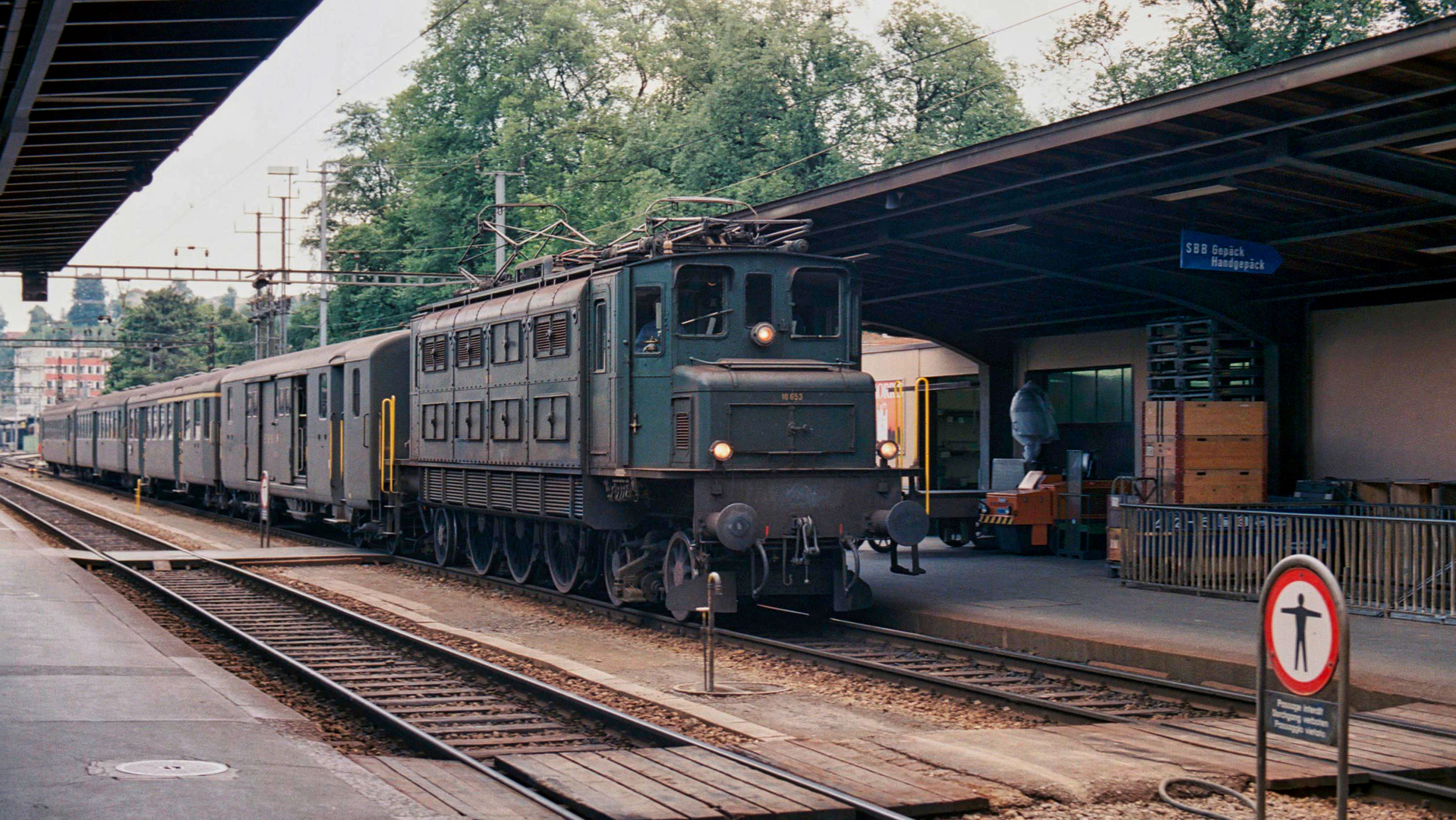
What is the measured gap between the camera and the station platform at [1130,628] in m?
11.1

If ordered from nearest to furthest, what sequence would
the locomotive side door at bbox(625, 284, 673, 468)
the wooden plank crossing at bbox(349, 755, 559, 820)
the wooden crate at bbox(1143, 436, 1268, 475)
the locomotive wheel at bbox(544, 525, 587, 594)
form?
the wooden plank crossing at bbox(349, 755, 559, 820), the locomotive side door at bbox(625, 284, 673, 468), the locomotive wheel at bbox(544, 525, 587, 594), the wooden crate at bbox(1143, 436, 1268, 475)

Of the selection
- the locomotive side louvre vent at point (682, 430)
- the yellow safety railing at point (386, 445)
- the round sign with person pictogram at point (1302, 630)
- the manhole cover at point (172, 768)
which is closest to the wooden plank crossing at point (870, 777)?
the round sign with person pictogram at point (1302, 630)

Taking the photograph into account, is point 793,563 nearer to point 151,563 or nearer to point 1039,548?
point 1039,548

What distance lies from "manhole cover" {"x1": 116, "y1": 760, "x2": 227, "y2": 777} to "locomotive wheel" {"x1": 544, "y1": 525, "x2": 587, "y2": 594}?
839 centimetres

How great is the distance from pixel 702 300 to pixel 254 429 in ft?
58.9

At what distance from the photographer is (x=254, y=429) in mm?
29641

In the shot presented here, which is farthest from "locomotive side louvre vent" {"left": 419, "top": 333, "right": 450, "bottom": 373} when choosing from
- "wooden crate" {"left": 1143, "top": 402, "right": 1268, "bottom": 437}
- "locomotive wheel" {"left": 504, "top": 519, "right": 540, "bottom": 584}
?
"wooden crate" {"left": 1143, "top": 402, "right": 1268, "bottom": 437}

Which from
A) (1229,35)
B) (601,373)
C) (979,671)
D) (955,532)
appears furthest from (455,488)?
(1229,35)

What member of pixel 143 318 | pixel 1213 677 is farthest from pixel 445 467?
pixel 143 318

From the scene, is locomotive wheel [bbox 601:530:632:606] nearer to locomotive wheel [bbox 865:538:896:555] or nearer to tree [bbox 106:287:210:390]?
locomotive wheel [bbox 865:538:896:555]

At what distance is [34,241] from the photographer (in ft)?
58.8

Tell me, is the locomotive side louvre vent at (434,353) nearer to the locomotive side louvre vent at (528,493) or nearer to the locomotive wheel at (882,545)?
the locomotive side louvre vent at (528,493)

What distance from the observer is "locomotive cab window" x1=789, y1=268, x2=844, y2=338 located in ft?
48.7

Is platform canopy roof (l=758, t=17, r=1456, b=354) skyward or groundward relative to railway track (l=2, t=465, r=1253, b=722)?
skyward
